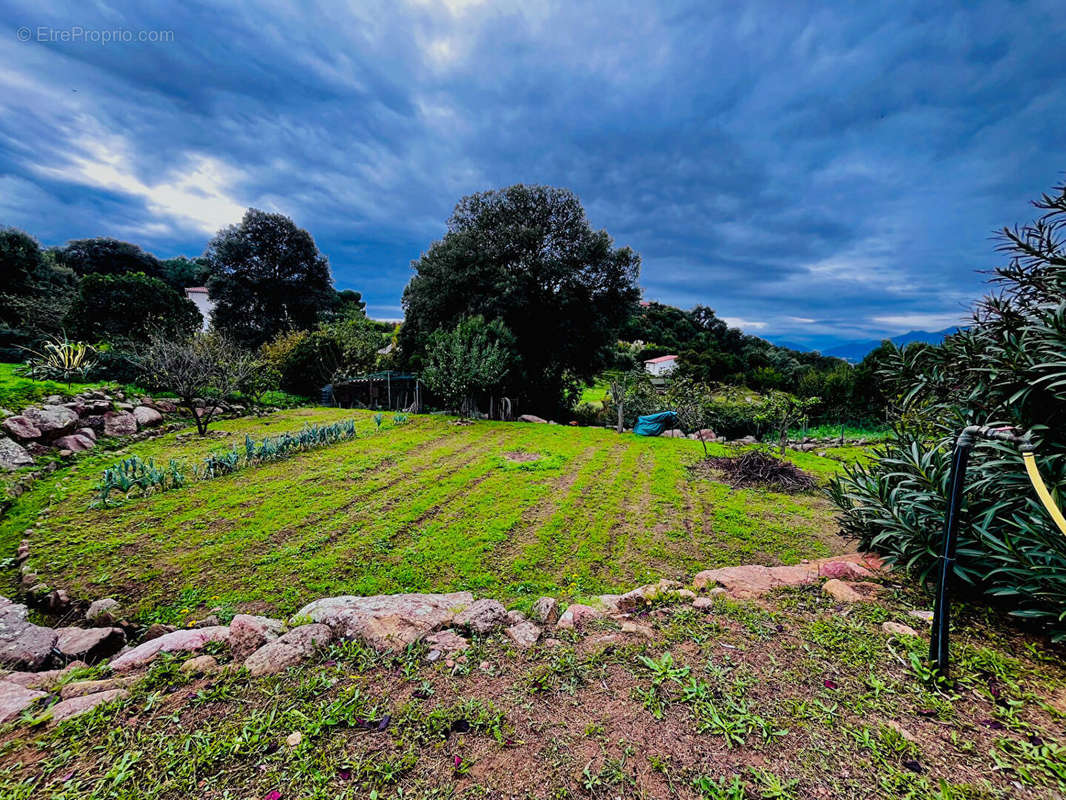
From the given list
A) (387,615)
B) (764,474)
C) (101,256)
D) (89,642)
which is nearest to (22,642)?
(89,642)

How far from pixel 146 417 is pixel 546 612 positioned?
10928 mm

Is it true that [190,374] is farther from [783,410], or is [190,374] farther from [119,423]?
[783,410]

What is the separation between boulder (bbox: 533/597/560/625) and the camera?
8.30 feet

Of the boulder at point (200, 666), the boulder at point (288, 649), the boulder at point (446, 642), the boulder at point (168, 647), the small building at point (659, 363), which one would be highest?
the small building at point (659, 363)

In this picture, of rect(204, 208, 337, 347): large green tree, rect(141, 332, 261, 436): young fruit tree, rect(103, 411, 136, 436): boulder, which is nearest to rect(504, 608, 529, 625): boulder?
rect(141, 332, 261, 436): young fruit tree

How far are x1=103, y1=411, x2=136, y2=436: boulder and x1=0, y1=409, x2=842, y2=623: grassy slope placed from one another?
3.91 ft

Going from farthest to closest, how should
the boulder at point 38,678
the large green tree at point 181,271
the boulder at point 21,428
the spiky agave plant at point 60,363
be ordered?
the large green tree at point 181,271
the spiky agave plant at point 60,363
the boulder at point 21,428
the boulder at point 38,678

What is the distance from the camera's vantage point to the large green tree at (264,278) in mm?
19688

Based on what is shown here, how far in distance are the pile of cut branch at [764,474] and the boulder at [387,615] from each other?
5.53 m

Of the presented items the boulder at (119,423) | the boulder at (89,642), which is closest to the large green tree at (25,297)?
the boulder at (119,423)

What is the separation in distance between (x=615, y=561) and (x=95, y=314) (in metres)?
16.8

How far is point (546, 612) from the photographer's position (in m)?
2.56

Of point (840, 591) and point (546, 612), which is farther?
point (840, 591)

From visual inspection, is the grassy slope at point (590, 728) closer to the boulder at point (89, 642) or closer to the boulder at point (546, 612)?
the boulder at point (546, 612)
